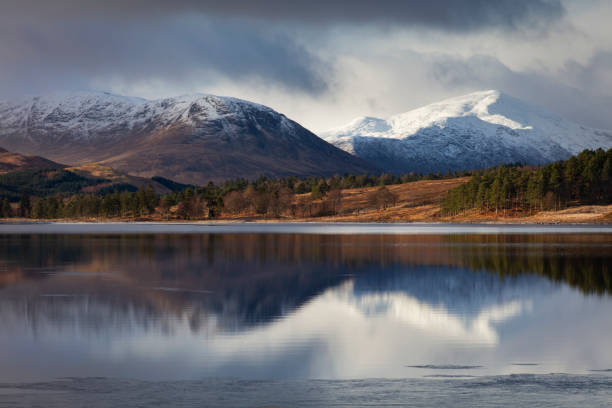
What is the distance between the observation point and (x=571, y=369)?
2450cm

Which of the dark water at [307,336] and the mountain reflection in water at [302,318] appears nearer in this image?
the dark water at [307,336]

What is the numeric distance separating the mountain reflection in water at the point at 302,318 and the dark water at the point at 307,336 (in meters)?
0.13

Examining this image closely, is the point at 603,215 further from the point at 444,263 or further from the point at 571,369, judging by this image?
the point at 571,369

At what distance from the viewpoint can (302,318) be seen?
35781 millimetres

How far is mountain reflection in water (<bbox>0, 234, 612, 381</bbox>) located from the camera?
83.7 feet

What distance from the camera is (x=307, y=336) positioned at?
3072cm

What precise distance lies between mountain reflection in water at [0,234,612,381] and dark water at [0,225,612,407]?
0.44 feet

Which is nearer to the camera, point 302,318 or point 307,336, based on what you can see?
point 307,336

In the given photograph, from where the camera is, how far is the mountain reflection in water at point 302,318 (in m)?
25.5

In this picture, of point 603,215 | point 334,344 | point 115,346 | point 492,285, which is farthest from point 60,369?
point 603,215

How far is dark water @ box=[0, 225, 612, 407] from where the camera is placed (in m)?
21.3

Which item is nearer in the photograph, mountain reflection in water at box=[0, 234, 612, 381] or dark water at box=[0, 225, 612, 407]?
dark water at box=[0, 225, 612, 407]

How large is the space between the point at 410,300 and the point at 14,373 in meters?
25.5

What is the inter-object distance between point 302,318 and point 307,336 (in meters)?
5.07
